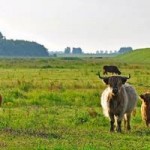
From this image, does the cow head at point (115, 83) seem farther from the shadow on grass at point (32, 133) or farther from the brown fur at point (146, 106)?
the shadow on grass at point (32, 133)

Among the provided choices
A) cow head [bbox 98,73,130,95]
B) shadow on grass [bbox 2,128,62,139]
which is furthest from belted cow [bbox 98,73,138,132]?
shadow on grass [bbox 2,128,62,139]

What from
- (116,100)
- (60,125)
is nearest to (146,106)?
(116,100)

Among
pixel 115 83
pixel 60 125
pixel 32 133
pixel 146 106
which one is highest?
pixel 115 83

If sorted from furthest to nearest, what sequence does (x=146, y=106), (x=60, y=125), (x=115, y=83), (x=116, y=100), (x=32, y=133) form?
(x=60, y=125)
(x=146, y=106)
(x=116, y=100)
(x=115, y=83)
(x=32, y=133)

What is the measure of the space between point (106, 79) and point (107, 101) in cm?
79

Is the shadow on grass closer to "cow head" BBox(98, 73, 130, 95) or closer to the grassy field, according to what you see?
the grassy field

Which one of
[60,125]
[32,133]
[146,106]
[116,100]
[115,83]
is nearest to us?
[32,133]

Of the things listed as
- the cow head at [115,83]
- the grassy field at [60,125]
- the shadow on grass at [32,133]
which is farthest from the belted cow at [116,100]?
the shadow on grass at [32,133]

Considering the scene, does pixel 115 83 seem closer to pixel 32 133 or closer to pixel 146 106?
pixel 146 106

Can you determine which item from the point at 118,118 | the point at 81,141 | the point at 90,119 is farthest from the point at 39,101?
the point at 81,141

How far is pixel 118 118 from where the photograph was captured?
60.1 ft

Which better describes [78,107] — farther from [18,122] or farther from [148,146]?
[148,146]

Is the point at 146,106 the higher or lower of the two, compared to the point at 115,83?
lower

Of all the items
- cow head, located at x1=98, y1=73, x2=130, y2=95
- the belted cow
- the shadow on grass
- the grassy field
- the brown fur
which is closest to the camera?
the grassy field
